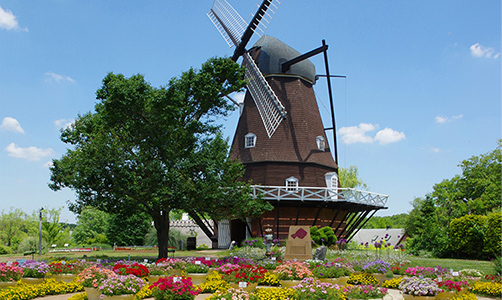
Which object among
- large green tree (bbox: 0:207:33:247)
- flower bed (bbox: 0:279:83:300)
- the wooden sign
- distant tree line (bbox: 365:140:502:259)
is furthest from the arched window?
large green tree (bbox: 0:207:33:247)

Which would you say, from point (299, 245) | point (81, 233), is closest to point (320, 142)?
point (299, 245)

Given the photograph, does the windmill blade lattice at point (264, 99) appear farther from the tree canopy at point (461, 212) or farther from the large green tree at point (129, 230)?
the large green tree at point (129, 230)

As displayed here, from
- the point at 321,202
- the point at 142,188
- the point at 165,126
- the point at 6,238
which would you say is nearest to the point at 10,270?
the point at 142,188

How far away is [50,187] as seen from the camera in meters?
20.9

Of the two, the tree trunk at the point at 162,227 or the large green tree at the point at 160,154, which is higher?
the large green tree at the point at 160,154

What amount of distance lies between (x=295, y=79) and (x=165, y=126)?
12.3m

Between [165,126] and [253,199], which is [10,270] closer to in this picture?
[165,126]

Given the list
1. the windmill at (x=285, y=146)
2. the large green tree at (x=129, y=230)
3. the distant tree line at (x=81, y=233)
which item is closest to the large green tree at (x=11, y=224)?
the distant tree line at (x=81, y=233)

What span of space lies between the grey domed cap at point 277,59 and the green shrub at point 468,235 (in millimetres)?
12980

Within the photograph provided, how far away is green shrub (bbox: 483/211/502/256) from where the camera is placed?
69.6 feet

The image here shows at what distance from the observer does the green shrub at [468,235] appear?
22297 millimetres

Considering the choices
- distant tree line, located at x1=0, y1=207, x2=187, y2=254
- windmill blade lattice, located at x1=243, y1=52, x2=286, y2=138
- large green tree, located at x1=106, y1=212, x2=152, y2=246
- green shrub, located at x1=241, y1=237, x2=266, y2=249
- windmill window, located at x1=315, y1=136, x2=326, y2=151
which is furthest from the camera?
large green tree, located at x1=106, y1=212, x2=152, y2=246

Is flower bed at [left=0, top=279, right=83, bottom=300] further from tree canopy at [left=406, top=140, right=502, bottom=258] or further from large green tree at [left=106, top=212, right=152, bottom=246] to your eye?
large green tree at [left=106, top=212, right=152, bottom=246]

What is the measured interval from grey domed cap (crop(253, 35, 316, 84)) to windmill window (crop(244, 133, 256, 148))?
412 cm
